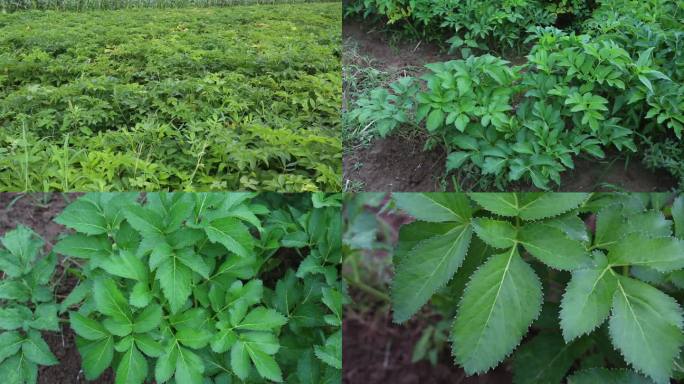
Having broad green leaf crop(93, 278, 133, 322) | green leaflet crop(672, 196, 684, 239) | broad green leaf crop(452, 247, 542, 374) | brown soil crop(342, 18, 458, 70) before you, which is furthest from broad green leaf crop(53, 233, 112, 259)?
brown soil crop(342, 18, 458, 70)

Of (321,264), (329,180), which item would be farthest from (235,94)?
(321,264)

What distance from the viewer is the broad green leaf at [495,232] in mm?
1256

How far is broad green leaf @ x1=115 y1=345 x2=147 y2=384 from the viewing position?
4.88 ft

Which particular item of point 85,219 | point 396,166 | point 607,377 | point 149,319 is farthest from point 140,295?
point 396,166

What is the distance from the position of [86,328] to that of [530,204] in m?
1.07

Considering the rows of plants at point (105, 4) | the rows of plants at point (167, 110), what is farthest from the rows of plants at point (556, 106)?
the rows of plants at point (105, 4)

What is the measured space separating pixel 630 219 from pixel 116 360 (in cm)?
130

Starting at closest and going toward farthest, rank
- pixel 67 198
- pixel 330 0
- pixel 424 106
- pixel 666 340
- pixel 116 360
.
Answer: pixel 666 340, pixel 116 360, pixel 67 198, pixel 424 106, pixel 330 0

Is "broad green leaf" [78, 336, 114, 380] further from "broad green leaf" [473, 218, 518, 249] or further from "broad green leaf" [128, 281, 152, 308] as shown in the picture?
Answer: "broad green leaf" [473, 218, 518, 249]

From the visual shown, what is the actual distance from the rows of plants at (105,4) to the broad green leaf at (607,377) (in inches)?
234

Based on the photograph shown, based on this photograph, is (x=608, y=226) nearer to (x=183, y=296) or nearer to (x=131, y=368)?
(x=183, y=296)

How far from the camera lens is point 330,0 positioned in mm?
6773

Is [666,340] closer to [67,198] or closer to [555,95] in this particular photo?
[555,95]

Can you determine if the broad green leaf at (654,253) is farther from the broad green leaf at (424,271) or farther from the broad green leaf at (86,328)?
the broad green leaf at (86,328)
